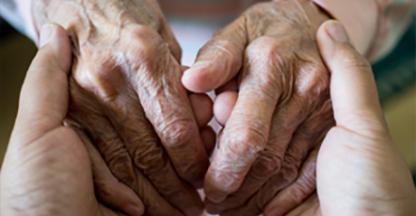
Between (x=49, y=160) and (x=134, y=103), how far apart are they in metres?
0.18

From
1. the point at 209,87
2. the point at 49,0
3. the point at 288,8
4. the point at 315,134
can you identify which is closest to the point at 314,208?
the point at 315,134

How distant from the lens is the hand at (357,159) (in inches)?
30.9

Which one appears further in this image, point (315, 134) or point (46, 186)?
point (315, 134)

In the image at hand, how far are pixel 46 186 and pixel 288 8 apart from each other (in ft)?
1.83

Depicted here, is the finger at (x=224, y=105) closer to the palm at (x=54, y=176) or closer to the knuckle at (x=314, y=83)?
→ the knuckle at (x=314, y=83)

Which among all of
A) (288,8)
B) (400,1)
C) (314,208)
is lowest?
(314,208)

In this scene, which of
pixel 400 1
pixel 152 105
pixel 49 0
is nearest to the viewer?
pixel 152 105

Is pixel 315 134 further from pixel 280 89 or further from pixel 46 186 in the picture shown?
pixel 46 186

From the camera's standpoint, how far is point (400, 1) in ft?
4.26

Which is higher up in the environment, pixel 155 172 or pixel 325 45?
pixel 325 45

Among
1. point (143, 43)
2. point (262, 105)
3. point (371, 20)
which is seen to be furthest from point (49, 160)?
point (371, 20)

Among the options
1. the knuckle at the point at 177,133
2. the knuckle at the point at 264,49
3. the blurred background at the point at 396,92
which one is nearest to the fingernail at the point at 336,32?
the knuckle at the point at 264,49

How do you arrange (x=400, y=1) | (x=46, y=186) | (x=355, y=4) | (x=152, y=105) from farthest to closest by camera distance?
(x=400, y=1)
(x=355, y=4)
(x=152, y=105)
(x=46, y=186)

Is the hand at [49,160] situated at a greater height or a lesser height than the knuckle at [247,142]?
greater
